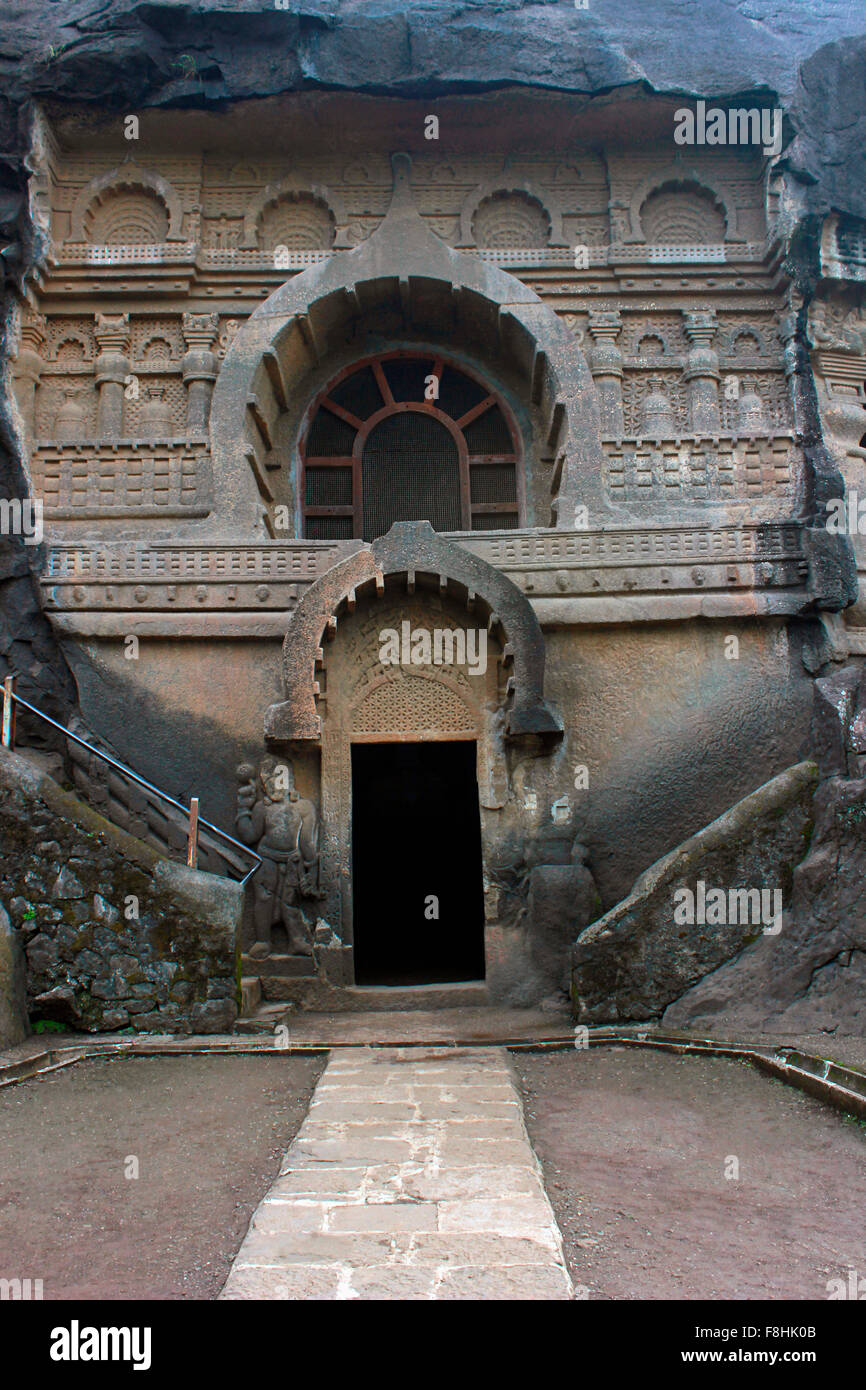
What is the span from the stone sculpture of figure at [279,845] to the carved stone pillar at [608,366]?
4863mm

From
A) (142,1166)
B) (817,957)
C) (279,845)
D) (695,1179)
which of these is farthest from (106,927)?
(817,957)

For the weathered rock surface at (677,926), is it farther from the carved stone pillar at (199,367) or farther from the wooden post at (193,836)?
the carved stone pillar at (199,367)

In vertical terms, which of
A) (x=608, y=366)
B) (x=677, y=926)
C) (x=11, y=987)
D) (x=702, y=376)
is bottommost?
(x=11, y=987)

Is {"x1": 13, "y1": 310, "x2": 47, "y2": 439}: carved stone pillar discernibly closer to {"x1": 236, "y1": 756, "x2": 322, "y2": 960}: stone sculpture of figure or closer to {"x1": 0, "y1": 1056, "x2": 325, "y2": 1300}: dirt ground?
{"x1": 236, "y1": 756, "x2": 322, "y2": 960}: stone sculpture of figure

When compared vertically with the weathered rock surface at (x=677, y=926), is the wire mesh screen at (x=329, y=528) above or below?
above

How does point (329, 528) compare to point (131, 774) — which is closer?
point (131, 774)

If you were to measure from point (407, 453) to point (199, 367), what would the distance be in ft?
7.70

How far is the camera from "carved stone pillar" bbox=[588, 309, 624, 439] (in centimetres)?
1001

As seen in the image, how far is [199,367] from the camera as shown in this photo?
10.1 metres

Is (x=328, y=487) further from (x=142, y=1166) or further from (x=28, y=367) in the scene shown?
(x=142, y=1166)

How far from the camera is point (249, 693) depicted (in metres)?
8.96

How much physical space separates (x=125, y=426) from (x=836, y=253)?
759 centimetres

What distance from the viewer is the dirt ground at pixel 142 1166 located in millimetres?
3234

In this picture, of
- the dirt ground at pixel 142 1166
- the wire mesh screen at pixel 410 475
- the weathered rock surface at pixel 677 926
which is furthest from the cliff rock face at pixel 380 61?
the dirt ground at pixel 142 1166
